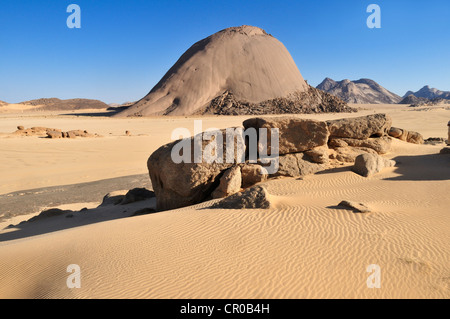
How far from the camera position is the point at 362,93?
105125 mm

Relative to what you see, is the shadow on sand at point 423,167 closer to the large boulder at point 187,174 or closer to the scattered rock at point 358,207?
the scattered rock at point 358,207

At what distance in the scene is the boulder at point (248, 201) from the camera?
5207 mm

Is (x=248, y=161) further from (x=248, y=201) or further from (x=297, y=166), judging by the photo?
(x=248, y=201)

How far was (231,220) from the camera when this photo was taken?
467 cm

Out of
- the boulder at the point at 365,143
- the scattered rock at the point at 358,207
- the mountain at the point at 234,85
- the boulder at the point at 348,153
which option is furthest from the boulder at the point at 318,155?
the mountain at the point at 234,85

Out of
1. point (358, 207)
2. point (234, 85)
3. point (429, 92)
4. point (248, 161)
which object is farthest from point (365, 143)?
point (429, 92)

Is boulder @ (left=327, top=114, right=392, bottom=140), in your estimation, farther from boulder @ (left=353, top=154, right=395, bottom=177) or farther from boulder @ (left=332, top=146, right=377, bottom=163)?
boulder @ (left=353, top=154, right=395, bottom=177)

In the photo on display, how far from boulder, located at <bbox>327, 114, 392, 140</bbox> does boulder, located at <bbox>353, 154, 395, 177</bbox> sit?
1.35 m

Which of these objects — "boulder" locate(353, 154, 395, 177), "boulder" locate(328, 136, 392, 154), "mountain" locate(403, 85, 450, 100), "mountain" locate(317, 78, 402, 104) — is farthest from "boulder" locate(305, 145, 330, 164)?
"mountain" locate(403, 85, 450, 100)

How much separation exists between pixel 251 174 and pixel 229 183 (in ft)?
2.72

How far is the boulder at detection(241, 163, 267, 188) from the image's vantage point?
267 inches

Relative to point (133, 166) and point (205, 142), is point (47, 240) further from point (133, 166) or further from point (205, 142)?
point (133, 166)

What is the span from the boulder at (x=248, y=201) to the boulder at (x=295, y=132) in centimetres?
206
